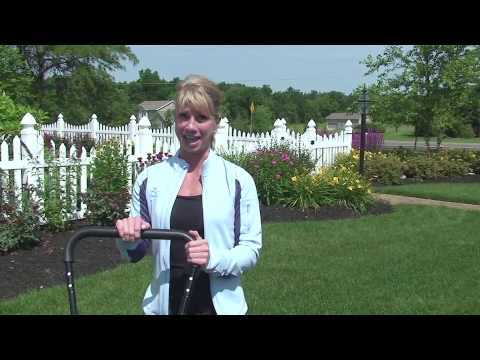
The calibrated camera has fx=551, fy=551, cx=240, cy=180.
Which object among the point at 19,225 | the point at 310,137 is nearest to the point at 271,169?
the point at 310,137

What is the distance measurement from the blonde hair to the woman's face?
0.06ft

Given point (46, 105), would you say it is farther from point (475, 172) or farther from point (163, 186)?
point (163, 186)

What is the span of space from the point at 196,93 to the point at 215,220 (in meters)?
0.47

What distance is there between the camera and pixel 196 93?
197cm

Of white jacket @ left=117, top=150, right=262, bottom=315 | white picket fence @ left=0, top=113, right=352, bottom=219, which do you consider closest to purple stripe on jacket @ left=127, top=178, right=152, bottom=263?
white jacket @ left=117, top=150, right=262, bottom=315

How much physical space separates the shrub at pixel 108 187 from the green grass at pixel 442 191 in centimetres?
696

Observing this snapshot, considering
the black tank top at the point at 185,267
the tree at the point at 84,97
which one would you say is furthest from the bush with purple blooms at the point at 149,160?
the tree at the point at 84,97

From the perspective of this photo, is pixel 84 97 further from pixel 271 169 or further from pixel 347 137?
pixel 271 169

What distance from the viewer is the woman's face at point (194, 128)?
2000mm

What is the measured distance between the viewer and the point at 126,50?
35312mm

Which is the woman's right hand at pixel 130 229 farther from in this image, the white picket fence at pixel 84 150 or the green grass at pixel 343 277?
the green grass at pixel 343 277

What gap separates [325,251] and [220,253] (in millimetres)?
5131

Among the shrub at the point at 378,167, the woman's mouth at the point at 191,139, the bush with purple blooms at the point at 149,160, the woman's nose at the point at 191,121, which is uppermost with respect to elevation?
the woman's nose at the point at 191,121
